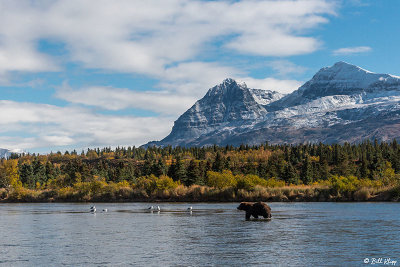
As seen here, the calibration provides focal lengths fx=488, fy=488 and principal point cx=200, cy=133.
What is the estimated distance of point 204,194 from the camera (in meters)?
Answer: 121

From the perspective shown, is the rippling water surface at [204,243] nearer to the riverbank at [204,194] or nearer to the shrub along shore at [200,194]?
the riverbank at [204,194]

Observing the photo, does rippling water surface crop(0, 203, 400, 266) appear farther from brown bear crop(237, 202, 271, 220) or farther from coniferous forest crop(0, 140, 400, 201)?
coniferous forest crop(0, 140, 400, 201)

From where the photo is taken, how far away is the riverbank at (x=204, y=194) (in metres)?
104

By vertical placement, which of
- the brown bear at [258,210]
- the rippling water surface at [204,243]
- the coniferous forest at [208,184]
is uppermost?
the coniferous forest at [208,184]

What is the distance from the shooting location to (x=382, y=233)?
145 feet

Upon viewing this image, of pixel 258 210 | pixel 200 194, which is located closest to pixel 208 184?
pixel 200 194

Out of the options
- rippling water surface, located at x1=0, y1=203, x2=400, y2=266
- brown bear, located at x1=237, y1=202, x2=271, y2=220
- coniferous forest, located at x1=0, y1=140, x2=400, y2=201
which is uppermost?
coniferous forest, located at x1=0, y1=140, x2=400, y2=201

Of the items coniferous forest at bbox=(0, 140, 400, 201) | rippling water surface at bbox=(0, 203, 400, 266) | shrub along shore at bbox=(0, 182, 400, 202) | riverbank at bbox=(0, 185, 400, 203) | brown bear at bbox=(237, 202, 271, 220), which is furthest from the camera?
coniferous forest at bbox=(0, 140, 400, 201)

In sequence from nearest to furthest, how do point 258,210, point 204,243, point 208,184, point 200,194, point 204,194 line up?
point 204,243 < point 258,210 < point 204,194 < point 200,194 < point 208,184

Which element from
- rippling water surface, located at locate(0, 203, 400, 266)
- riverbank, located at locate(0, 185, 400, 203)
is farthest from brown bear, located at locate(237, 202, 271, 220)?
riverbank, located at locate(0, 185, 400, 203)

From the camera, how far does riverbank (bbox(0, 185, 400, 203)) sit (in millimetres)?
104375

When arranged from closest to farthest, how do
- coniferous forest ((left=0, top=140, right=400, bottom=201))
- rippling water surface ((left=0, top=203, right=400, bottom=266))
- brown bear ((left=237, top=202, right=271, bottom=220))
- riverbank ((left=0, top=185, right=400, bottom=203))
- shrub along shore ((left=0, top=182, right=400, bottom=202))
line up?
rippling water surface ((left=0, top=203, right=400, bottom=266)) < brown bear ((left=237, top=202, right=271, bottom=220)) < riverbank ((left=0, top=185, right=400, bottom=203)) < shrub along shore ((left=0, top=182, right=400, bottom=202)) < coniferous forest ((left=0, top=140, right=400, bottom=201))

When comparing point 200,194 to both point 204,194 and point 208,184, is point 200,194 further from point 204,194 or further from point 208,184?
point 208,184

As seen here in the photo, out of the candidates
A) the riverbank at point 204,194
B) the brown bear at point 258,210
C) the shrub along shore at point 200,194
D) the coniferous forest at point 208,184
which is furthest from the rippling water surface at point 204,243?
the coniferous forest at point 208,184
